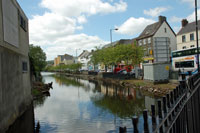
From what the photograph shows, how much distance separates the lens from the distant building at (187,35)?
127 ft

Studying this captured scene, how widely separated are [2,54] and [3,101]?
2584mm

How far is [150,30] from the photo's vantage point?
165 ft

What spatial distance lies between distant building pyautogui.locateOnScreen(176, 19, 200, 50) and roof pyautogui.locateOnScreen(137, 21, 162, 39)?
6.97 meters

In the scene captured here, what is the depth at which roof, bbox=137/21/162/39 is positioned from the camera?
47.9 metres

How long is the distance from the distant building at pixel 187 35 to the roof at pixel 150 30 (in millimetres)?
6969

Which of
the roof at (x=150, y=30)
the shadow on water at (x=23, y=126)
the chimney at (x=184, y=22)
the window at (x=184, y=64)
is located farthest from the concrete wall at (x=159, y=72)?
the roof at (x=150, y=30)

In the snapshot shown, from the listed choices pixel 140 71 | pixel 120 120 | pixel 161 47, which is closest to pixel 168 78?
pixel 161 47

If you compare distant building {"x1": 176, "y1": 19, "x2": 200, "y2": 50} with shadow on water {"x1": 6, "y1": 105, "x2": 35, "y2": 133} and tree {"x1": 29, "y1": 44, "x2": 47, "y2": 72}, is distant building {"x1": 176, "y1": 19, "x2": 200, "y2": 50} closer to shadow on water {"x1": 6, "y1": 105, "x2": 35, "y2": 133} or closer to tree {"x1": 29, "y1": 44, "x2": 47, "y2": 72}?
tree {"x1": 29, "y1": 44, "x2": 47, "y2": 72}

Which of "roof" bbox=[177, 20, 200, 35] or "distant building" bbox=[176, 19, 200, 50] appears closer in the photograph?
"distant building" bbox=[176, 19, 200, 50]

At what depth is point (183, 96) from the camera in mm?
3916

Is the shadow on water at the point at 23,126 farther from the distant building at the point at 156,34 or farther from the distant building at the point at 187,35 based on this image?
the distant building at the point at 156,34

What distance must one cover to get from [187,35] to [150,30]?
484 inches

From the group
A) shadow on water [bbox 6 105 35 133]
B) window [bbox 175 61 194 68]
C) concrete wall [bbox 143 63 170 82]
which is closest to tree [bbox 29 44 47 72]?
concrete wall [bbox 143 63 170 82]

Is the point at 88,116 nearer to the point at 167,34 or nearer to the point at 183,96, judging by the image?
the point at 183,96
